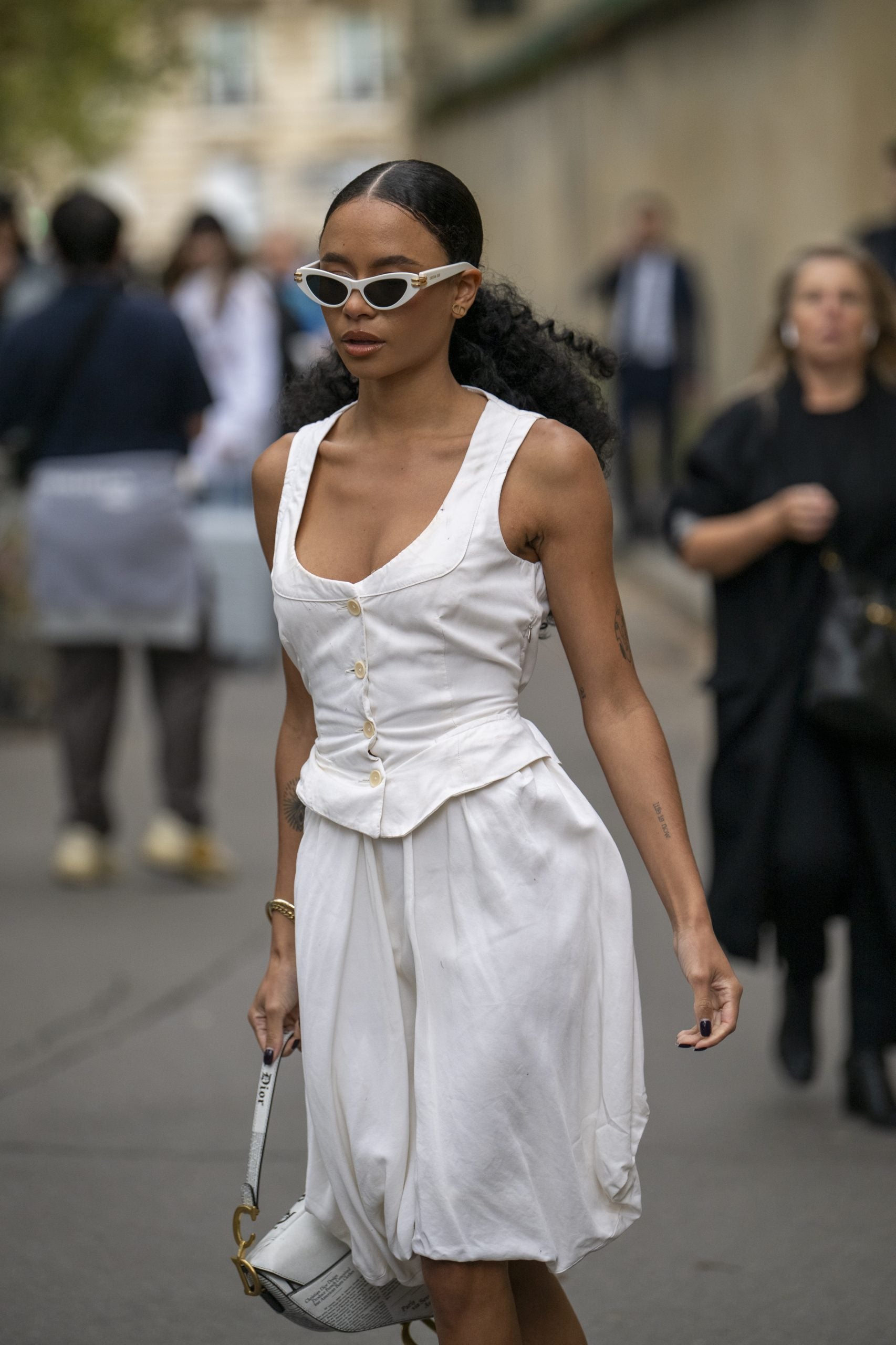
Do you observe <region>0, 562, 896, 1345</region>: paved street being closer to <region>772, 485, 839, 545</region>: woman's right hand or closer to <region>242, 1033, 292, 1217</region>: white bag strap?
<region>242, 1033, 292, 1217</region>: white bag strap

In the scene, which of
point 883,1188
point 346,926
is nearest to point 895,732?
point 883,1188

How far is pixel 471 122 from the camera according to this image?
91.0 ft

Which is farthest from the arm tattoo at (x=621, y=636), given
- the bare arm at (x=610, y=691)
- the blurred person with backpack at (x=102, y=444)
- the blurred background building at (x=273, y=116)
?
the blurred background building at (x=273, y=116)

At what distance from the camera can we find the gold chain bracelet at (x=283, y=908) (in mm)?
2971

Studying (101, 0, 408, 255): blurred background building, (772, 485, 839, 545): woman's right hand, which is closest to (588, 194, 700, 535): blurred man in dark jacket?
(772, 485, 839, 545): woman's right hand

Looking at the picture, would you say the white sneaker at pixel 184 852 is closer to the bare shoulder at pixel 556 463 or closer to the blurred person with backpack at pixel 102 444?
the blurred person with backpack at pixel 102 444

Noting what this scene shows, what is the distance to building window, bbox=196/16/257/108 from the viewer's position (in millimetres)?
57750

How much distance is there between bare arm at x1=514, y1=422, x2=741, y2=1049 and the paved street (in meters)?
1.32

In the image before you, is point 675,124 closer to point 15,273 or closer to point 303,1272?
point 15,273

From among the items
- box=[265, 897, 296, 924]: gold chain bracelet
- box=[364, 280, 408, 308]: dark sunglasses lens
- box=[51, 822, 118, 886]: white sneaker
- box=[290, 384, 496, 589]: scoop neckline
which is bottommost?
box=[51, 822, 118, 886]: white sneaker

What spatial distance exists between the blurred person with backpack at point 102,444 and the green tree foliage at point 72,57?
12.7 m

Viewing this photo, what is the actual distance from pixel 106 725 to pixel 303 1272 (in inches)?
176

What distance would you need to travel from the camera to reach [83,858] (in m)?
7.08

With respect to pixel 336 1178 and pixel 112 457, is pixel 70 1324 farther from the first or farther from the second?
pixel 112 457
